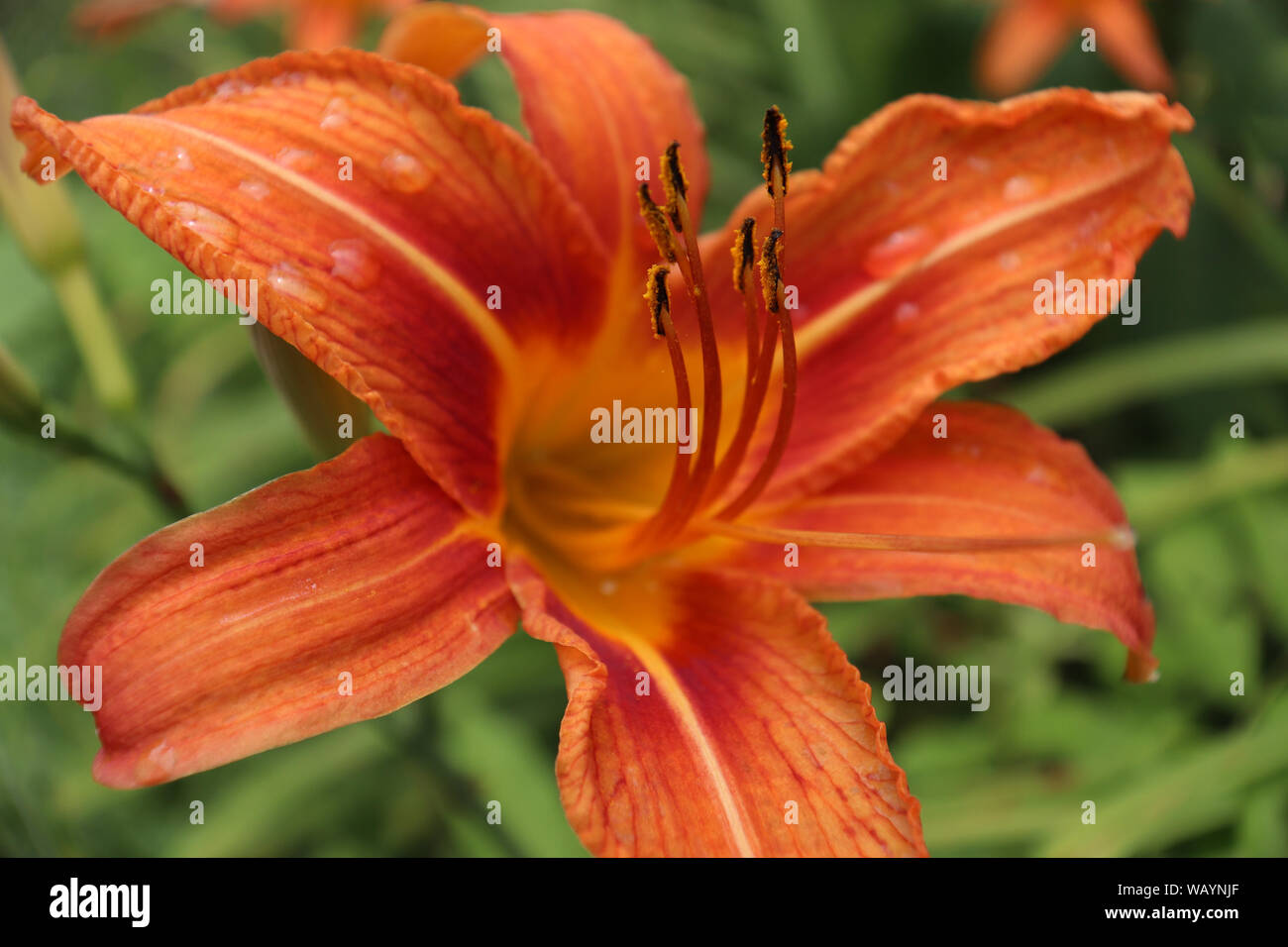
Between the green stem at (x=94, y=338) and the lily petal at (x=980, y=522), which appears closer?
the lily petal at (x=980, y=522)

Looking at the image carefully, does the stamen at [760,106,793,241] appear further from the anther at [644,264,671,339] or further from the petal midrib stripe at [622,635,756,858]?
the petal midrib stripe at [622,635,756,858]

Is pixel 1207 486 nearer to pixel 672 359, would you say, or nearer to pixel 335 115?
pixel 672 359

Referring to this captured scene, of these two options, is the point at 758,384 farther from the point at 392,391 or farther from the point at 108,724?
the point at 108,724

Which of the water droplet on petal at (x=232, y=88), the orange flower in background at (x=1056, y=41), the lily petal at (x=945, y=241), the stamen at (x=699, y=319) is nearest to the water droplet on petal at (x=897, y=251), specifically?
the lily petal at (x=945, y=241)

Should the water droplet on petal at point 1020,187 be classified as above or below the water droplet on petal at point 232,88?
below

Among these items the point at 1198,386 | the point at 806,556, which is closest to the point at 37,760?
the point at 806,556

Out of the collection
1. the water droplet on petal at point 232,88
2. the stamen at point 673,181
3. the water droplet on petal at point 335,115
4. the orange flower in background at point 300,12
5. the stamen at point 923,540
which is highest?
the orange flower in background at point 300,12

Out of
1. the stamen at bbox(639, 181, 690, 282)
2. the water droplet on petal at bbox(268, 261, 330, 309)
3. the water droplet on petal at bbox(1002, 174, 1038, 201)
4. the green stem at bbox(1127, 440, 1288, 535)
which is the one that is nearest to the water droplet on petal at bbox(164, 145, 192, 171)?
the water droplet on petal at bbox(268, 261, 330, 309)

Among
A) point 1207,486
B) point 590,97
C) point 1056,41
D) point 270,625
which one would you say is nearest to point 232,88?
point 590,97

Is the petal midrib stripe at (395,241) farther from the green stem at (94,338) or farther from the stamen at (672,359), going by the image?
the green stem at (94,338)
